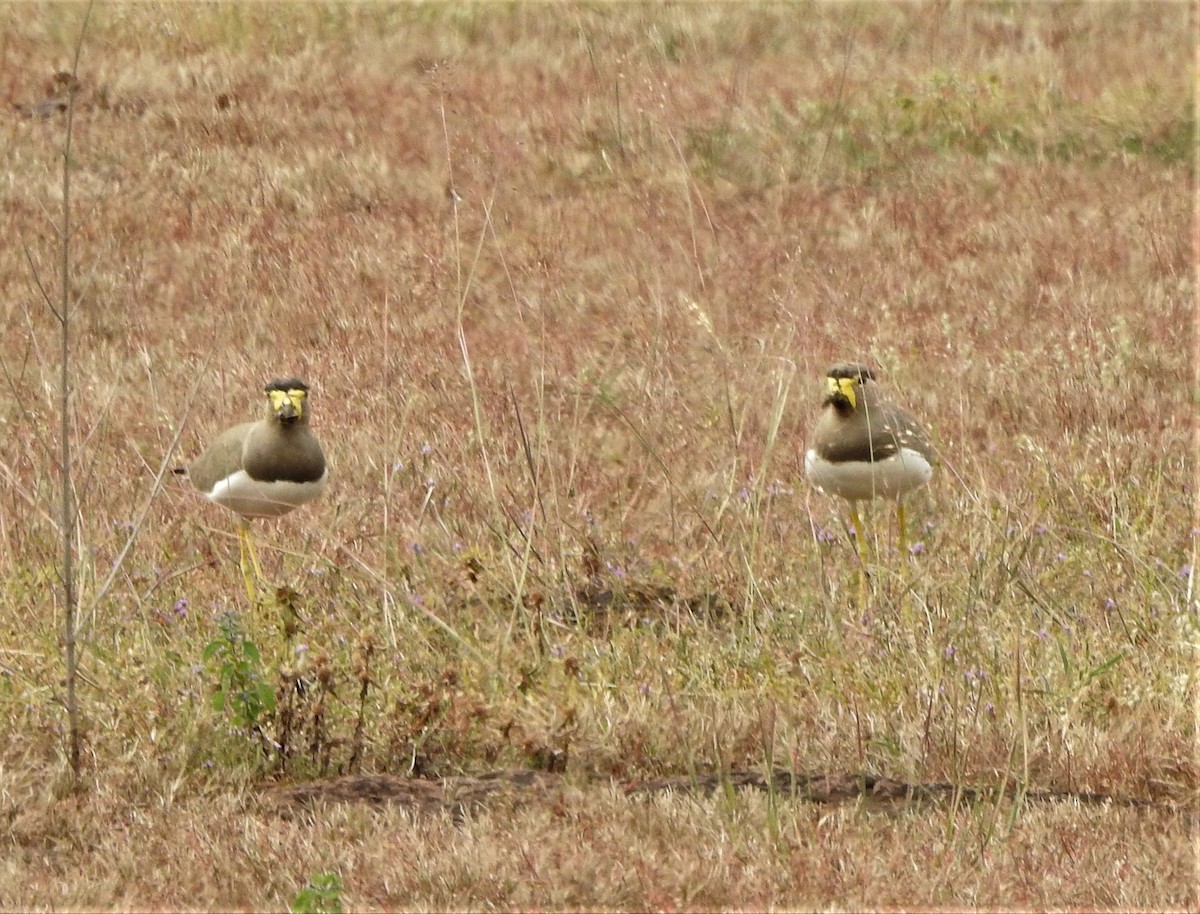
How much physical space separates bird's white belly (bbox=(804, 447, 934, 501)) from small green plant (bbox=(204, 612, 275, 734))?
245 centimetres

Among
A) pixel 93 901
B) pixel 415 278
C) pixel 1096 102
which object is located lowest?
pixel 93 901

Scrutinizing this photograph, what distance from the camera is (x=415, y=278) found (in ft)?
37.6

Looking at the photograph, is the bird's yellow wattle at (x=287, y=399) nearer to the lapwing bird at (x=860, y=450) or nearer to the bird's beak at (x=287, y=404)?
the bird's beak at (x=287, y=404)

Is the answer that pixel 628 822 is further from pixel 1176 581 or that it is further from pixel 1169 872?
pixel 1176 581

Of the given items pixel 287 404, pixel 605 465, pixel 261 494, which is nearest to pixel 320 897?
pixel 261 494

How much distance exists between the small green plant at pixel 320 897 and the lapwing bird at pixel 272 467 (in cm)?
246

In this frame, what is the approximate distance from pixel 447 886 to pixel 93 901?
858 millimetres

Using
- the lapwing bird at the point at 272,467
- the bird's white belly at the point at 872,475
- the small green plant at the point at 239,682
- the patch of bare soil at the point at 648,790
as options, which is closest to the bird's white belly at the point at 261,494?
the lapwing bird at the point at 272,467

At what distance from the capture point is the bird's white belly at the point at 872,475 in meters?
6.61

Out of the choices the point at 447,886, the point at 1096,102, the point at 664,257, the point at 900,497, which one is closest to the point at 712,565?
the point at 900,497

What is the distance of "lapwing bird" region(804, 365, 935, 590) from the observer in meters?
6.63

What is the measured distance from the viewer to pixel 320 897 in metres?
4.04

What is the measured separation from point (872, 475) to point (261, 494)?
2225mm

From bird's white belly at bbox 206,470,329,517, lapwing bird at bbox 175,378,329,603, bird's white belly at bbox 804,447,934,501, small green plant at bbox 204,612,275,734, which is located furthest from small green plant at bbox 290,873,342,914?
bird's white belly at bbox 804,447,934,501
